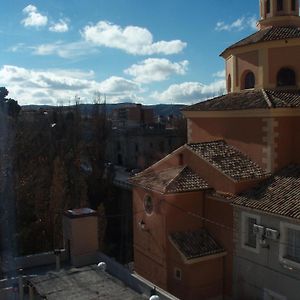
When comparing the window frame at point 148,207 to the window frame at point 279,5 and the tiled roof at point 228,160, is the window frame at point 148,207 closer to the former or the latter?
the tiled roof at point 228,160

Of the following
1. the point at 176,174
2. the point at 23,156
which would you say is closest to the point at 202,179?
the point at 176,174

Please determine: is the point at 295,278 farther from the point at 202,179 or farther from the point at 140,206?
the point at 140,206

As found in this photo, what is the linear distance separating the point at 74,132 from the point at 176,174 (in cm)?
2095

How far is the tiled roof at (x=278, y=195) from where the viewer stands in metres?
10.3

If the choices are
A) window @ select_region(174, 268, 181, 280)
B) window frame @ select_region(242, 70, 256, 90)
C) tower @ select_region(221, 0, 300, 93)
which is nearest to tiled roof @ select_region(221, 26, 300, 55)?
tower @ select_region(221, 0, 300, 93)

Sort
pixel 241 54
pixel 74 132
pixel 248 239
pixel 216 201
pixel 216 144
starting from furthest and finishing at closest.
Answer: pixel 74 132 → pixel 241 54 → pixel 216 144 → pixel 216 201 → pixel 248 239

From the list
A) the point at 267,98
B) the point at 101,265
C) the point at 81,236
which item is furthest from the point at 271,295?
the point at 267,98

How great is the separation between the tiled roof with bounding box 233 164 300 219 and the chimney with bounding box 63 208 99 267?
12.8ft

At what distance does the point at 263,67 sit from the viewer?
13906mm

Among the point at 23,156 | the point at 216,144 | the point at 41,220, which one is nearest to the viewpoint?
the point at 216,144

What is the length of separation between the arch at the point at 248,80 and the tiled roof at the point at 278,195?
3.56 metres

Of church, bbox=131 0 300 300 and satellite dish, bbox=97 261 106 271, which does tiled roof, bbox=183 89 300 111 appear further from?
satellite dish, bbox=97 261 106 271

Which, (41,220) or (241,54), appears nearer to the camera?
(241,54)

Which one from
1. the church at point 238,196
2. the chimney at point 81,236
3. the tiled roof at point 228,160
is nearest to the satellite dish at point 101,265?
the chimney at point 81,236
